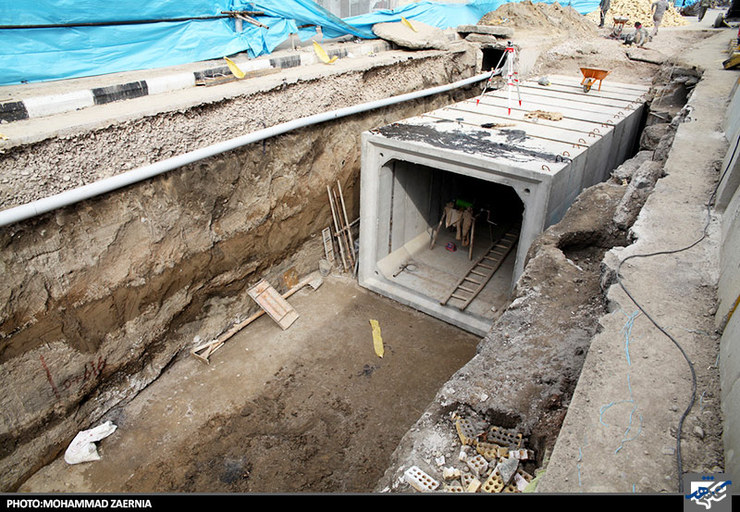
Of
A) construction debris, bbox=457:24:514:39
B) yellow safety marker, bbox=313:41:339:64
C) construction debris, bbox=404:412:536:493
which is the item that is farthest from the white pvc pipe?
construction debris, bbox=457:24:514:39

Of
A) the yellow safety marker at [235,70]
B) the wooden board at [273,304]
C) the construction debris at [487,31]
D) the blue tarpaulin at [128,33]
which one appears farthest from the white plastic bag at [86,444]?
the construction debris at [487,31]

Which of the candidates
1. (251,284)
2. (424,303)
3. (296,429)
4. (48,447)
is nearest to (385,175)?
(424,303)

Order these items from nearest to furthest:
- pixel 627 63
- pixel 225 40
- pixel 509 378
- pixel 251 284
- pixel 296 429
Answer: pixel 509 378
pixel 296 429
pixel 251 284
pixel 225 40
pixel 627 63

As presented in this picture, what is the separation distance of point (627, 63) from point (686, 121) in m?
5.77

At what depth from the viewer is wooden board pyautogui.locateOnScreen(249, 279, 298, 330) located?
23.9 ft

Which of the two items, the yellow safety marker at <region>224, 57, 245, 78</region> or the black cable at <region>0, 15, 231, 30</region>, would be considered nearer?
the black cable at <region>0, 15, 231, 30</region>

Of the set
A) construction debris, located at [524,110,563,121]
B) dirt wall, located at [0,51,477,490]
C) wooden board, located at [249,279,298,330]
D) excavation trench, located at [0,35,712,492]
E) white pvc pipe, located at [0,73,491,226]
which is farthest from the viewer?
construction debris, located at [524,110,563,121]

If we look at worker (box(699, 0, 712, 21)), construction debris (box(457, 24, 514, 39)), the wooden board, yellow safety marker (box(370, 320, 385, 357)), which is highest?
worker (box(699, 0, 712, 21))

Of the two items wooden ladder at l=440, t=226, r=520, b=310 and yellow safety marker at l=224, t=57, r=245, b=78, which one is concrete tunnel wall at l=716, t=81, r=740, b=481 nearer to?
wooden ladder at l=440, t=226, r=520, b=310

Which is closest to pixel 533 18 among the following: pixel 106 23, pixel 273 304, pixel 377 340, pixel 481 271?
pixel 481 271

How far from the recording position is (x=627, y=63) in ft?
35.5

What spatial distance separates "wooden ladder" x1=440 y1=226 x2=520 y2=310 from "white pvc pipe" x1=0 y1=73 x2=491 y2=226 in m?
3.26

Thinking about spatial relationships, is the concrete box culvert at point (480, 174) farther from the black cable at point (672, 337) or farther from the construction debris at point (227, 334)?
the black cable at point (672, 337)

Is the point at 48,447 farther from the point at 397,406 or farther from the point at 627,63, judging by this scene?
the point at 627,63
